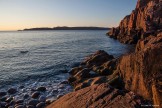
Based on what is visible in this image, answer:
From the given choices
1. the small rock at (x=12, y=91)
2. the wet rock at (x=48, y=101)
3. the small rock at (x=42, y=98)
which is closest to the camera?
the wet rock at (x=48, y=101)

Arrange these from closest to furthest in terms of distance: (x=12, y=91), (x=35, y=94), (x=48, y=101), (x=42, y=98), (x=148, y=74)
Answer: (x=148, y=74) → (x=48, y=101) → (x=42, y=98) → (x=35, y=94) → (x=12, y=91)

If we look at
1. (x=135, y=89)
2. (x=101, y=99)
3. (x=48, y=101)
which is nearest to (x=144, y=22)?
(x=48, y=101)

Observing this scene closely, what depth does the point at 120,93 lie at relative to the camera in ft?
31.4

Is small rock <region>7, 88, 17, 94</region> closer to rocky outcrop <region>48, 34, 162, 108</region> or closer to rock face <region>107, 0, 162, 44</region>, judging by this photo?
rocky outcrop <region>48, 34, 162, 108</region>

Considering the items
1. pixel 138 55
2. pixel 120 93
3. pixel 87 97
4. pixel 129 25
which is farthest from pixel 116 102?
pixel 129 25

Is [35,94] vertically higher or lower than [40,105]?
lower

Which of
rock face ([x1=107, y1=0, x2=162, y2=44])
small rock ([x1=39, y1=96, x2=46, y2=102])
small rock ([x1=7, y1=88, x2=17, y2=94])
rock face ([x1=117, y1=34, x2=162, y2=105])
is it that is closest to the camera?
rock face ([x1=117, y1=34, x2=162, y2=105])

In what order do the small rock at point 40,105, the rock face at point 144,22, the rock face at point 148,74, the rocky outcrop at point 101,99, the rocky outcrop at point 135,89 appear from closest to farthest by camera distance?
the rock face at point 148,74 < the rocky outcrop at point 135,89 < the rocky outcrop at point 101,99 < the small rock at point 40,105 < the rock face at point 144,22

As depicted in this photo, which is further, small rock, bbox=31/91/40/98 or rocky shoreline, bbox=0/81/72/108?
small rock, bbox=31/91/40/98

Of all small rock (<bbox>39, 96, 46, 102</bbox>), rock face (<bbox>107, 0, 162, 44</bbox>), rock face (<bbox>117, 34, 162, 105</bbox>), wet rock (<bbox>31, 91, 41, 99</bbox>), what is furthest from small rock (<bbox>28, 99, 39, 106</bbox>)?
rock face (<bbox>107, 0, 162, 44</bbox>)

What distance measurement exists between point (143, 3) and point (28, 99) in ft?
255

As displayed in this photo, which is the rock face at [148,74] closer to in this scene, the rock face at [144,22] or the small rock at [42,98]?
the small rock at [42,98]

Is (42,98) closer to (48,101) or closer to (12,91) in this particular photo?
(48,101)

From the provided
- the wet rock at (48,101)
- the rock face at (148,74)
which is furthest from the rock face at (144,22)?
the rock face at (148,74)
